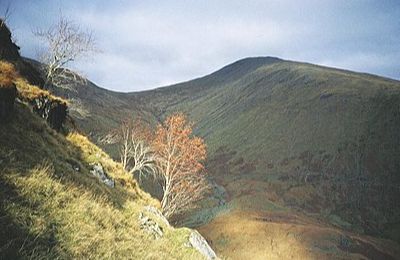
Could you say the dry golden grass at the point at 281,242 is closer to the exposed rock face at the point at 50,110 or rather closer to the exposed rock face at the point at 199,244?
the exposed rock face at the point at 199,244

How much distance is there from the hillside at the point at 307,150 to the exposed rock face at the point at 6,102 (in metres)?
31.2

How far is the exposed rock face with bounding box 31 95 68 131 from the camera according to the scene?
55.0ft

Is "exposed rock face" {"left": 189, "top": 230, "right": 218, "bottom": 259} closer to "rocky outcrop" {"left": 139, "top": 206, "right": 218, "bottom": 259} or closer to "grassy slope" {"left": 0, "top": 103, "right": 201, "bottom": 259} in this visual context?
"rocky outcrop" {"left": 139, "top": 206, "right": 218, "bottom": 259}

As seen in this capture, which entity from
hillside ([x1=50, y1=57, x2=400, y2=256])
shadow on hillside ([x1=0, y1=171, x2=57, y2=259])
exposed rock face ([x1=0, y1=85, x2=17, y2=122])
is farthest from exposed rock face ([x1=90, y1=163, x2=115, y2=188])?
→ hillside ([x1=50, y1=57, x2=400, y2=256])

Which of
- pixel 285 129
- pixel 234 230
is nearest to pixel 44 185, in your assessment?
pixel 234 230

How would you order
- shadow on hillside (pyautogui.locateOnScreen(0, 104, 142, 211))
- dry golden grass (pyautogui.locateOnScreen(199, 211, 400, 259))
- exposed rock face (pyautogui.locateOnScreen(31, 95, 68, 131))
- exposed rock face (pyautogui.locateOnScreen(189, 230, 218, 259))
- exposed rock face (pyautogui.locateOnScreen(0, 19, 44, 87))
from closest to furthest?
shadow on hillside (pyautogui.locateOnScreen(0, 104, 142, 211)) < exposed rock face (pyautogui.locateOnScreen(189, 230, 218, 259)) < exposed rock face (pyautogui.locateOnScreen(31, 95, 68, 131)) < exposed rock face (pyautogui.locateOnScreen(0, 19, 44, 87)) < dry golden grass (pyautogui.locateOnScreen(199, 211, 400, 259))

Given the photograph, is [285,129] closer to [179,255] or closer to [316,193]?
[316,193]

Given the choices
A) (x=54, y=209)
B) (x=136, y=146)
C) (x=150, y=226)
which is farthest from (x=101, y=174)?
(x=136, y=146)

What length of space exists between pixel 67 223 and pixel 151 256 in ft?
9.79

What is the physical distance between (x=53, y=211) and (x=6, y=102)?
195 inches

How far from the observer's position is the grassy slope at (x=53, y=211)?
7160 millimetres

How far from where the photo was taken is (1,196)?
7.47 metres

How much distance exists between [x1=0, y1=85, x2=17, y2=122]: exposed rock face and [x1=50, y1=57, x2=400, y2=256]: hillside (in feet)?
102

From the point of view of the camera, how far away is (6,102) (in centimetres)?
1144
